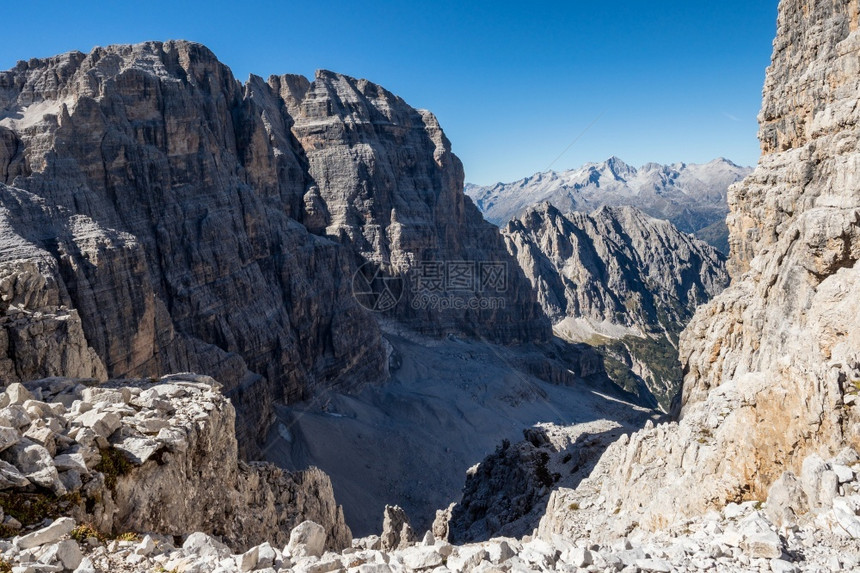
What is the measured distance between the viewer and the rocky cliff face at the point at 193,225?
4038 cm

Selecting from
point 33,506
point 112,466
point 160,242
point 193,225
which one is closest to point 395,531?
point 112,466

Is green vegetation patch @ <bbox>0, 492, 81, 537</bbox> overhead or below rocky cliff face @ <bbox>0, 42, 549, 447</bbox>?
below

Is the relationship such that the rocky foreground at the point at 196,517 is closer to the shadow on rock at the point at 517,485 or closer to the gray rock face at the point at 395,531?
the shadow on rock at the point at 517,485

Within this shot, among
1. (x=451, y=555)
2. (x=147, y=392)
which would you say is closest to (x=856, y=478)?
(x=451, y=555)

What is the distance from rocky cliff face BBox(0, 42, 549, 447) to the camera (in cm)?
4038

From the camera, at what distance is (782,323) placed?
2648cm

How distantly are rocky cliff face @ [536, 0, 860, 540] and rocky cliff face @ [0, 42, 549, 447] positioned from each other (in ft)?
89.4

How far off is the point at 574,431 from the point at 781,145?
134 ft

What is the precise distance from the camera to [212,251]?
58.0 metres

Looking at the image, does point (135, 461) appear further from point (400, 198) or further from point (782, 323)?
point (400, 198)

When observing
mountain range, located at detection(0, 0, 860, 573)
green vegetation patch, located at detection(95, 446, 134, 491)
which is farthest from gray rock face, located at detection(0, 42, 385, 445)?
green vegetation patch, located at detection(95, 446, 134, 491)

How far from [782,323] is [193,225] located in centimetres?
5326

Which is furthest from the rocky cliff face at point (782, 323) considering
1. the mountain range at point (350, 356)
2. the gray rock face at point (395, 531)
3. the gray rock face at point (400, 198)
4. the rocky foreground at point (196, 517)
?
the gray rock face at point (400, 198)

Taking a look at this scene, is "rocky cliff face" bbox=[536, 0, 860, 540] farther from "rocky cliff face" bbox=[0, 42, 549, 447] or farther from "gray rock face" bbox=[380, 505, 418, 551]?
"rocky cliff face" bbox=[0, 42, 549, 447]
